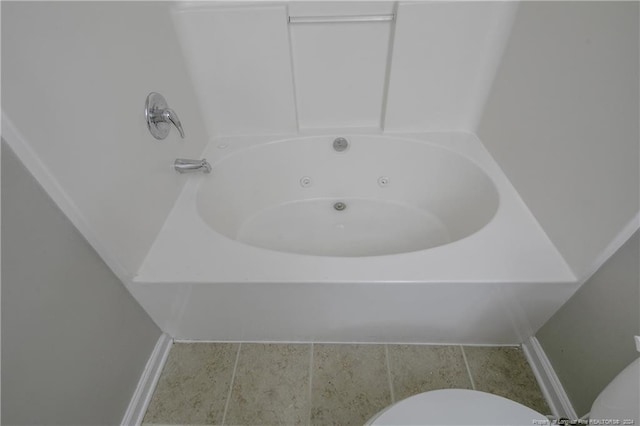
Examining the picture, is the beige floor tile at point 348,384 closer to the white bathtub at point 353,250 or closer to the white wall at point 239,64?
A: the white bathtub at point 353,250

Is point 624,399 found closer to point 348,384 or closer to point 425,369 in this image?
point 425,369

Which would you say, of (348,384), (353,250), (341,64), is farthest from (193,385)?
(341,64)

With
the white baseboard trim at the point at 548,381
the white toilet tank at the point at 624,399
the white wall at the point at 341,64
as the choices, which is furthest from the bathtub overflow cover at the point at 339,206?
the white toilet tank at the point at 624,399

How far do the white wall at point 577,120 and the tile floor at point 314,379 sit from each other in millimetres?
503

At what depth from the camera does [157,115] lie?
94 centimetres

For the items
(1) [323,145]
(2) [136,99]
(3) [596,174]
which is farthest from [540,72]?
(2) [136,99]

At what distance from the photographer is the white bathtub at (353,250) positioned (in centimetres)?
84

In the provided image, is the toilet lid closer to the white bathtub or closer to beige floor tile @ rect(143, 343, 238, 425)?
the white bathtub

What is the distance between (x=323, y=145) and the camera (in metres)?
1.45

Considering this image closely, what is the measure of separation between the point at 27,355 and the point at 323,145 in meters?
1.22

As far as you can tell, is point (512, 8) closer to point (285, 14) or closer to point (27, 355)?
point (285, 14)

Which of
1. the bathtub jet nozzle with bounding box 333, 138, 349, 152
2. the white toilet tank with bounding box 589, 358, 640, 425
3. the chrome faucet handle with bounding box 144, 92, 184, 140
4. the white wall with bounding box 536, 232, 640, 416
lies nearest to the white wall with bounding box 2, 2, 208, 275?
the chrome faucet handle with bounding box 144, 92, 184, 140

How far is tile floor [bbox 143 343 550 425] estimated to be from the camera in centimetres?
98

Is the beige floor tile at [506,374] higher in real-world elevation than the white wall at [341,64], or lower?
lower
